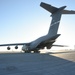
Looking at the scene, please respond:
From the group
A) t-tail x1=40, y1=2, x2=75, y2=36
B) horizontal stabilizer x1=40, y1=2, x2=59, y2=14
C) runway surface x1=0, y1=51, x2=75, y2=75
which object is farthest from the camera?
t-tail x1=40, y1=2, x2=75, y2=36

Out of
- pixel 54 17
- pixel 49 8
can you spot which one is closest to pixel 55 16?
pixel 54 17

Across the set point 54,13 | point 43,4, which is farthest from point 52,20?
point 43,4

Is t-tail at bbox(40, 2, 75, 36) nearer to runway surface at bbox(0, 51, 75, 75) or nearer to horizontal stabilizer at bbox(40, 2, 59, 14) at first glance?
horizontal stabilizer at bbox(40, 2, 59, 14)

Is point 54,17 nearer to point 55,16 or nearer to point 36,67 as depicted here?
point 55,16

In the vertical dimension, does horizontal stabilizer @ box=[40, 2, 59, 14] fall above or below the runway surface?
above

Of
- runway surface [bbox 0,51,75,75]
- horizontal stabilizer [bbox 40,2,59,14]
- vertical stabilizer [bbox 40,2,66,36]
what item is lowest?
runway surface [bbox 0,51,75,75]

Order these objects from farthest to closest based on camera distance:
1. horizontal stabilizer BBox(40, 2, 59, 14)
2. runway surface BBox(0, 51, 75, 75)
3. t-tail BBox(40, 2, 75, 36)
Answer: t-tail BBox(40, 2, 75, 36), horizontal stabilizer BBox(40, 2, 59, 14), runway surface BBox(0, 51, 75, 75)

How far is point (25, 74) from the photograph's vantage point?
10500 millimetres

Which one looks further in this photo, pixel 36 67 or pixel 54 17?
pixel 54 17

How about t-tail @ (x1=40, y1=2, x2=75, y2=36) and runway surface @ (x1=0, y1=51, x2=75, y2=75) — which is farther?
t-tail @ (x1=40, y1=2, x2=75, y2=36)

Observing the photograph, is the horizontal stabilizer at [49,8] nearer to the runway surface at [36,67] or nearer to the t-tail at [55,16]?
the t-tail at [55,16]

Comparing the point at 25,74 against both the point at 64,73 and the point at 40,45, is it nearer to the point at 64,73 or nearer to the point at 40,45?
the point at 64,73

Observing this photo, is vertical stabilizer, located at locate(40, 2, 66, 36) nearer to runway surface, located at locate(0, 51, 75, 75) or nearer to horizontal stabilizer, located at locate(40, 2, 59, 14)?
horizontal stabilizer, located at locate(40, 2, 59, 14)

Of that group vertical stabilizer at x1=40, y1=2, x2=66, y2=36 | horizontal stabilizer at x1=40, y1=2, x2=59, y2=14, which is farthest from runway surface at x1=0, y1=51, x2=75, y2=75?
vertical stabilizer at x1=40, y1=2, x2=66, y2=36
